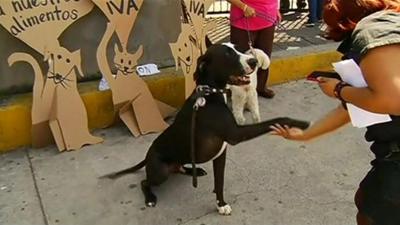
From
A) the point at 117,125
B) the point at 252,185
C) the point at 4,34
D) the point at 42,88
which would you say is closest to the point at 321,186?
the point at 252,185

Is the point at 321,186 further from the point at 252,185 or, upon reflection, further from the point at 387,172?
the point at 387,172

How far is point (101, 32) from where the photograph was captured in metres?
4.43

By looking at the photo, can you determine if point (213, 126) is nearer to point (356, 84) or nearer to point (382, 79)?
point (356, 84)

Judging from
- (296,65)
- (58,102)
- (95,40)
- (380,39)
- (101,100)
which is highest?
(380,39)

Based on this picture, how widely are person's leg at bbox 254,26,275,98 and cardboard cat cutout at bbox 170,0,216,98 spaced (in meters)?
0.56

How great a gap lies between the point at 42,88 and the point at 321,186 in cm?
226

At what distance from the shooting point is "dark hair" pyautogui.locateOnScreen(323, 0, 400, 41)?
1.73 m

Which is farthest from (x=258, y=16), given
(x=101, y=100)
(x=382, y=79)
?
(x=382, y=79)

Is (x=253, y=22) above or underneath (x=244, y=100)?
above

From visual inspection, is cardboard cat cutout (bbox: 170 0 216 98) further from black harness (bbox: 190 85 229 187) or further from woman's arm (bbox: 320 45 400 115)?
woman's arm (bbox: 320 45 400 115)

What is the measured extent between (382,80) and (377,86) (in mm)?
26

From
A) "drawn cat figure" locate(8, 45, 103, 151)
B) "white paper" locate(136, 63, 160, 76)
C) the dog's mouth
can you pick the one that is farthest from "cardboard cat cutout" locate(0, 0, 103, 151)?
the dog's mouth

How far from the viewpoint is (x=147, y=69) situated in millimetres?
4656

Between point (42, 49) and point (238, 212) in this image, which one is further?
point (42, 49)
